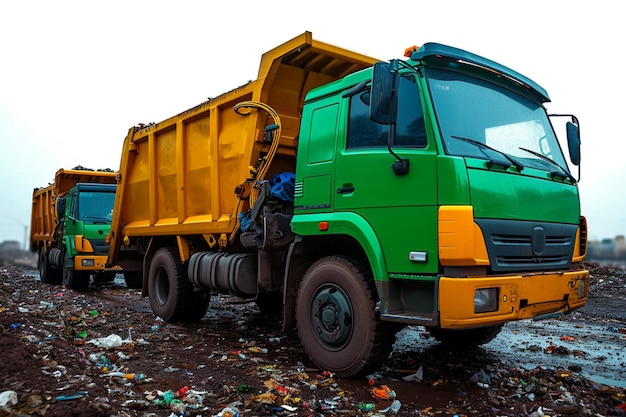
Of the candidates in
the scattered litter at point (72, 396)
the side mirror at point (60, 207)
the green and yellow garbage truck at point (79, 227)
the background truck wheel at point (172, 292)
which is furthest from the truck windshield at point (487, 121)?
the side mirror at point (60, 207)

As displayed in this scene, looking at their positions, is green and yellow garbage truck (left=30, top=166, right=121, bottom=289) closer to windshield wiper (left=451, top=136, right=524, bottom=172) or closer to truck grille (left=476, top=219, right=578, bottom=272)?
windshield wiper (left=451, top=136, right=524, bottom=172)

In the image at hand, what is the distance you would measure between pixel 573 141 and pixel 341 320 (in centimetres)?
273

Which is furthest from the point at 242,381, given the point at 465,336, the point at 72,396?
the point at 465,336

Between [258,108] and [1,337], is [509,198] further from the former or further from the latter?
[1,337]

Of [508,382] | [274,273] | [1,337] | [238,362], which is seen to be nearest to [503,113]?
[508,382]

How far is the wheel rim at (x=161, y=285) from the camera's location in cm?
709

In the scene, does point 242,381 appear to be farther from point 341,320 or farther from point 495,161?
point 495,161

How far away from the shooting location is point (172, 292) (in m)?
6.66

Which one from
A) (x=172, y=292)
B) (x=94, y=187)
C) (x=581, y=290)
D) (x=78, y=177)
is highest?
(x=78, y=177)

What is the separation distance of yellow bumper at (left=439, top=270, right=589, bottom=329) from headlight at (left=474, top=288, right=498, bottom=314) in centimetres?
2

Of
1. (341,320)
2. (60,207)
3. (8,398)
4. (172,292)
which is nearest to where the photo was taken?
(8,398)

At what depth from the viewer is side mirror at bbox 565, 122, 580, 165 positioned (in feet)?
15.5

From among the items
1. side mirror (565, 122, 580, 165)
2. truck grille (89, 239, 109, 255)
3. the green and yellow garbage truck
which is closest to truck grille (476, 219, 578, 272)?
side mirror (565, 122, 580, 165)

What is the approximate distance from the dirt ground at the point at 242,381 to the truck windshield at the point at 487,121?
1741 mm
